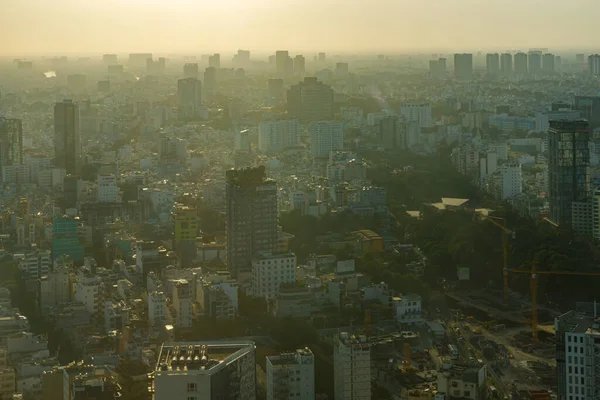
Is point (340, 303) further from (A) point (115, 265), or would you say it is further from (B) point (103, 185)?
(B) point (103, 185)

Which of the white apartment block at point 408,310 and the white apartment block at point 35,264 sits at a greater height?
the white apartment block at point 35,264

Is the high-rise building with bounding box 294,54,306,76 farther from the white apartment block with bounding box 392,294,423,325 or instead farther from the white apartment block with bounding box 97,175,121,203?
the white apartment block with bounding box 392,294,423,325

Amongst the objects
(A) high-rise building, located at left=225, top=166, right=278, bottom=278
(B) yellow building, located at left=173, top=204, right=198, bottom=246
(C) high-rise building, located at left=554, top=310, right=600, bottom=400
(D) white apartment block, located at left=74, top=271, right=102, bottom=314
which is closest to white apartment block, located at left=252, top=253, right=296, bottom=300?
(A) high-rise building, located at left=225, top=166, right=278, bottom=278

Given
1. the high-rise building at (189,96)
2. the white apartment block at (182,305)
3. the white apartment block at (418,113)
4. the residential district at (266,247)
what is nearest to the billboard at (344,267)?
the residential district at (266,247)

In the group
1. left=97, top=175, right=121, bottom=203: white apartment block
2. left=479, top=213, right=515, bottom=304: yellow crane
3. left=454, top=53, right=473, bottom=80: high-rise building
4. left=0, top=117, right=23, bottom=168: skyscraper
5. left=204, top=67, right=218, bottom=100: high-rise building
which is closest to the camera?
left=479, top=213, right=515, bottom=304: yellow crane

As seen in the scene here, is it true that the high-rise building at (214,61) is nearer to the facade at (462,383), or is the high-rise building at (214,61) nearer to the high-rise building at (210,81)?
the high-rise building at (210,81)

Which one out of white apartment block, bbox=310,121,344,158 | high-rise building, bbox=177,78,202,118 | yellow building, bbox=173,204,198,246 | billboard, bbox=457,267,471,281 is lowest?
billboard, bbox=457,267,471,281

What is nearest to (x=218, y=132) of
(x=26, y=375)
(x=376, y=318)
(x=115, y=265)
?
(x=115, y=265)
